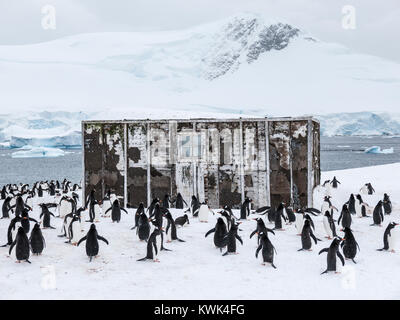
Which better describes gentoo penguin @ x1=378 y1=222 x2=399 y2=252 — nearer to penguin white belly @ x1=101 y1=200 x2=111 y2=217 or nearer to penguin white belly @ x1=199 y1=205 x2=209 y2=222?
penguin white belly @ x1=199 y1=205 x2=209 y2=222

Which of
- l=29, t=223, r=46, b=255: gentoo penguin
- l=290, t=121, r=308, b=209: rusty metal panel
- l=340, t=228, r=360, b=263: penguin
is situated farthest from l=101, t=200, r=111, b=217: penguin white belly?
l=340, t=228, r=360, b=263: penguin

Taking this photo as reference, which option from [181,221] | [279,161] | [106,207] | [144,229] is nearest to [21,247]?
[144,229]

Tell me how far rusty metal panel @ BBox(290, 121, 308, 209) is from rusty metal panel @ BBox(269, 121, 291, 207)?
0.62 ft

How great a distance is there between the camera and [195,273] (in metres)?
8.77

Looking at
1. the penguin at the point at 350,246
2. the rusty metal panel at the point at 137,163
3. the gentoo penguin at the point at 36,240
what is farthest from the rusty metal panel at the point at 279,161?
the gentoo penguin at the point at 36,240

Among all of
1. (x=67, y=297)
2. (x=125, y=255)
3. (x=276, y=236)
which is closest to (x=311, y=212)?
(x=276, y=236)

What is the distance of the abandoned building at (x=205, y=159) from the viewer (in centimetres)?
1605

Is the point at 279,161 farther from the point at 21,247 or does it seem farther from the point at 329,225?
the point at 21,247

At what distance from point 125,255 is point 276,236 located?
14.4 feet

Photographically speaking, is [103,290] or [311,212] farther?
[311,212]

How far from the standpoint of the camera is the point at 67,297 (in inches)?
290

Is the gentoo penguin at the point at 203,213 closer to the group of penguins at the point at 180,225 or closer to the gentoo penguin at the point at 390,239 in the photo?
the group of penguins at the point at 180,225

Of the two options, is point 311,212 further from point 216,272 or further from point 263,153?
point 216,272
